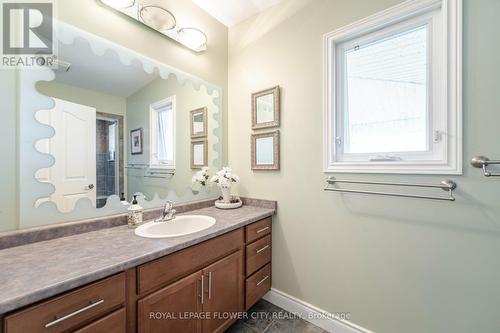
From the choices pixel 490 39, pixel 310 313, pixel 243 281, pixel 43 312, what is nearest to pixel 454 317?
pixel 310 313

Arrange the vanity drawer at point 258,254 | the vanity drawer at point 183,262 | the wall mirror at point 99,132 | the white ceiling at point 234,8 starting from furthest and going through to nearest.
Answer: the white ceiling at point 234,8 → the vanity drawer at point 258,254 → the wall mirror at point 99,132 → the vanity drawer at point 183,262

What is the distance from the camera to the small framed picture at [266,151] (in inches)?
67.8

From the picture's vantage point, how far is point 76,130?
3.83 feet

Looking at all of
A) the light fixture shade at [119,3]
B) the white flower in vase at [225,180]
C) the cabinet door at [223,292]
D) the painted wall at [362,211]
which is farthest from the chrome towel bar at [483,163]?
the light fixture shade at [119,3]

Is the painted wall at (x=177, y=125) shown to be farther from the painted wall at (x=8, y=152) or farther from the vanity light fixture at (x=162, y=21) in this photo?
the painted wall at (x=8, y=152)

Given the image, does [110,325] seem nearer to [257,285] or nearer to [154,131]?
[257,285]

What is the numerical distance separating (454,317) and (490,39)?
140 centimetres

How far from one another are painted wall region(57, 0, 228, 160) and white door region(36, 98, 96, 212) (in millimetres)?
502

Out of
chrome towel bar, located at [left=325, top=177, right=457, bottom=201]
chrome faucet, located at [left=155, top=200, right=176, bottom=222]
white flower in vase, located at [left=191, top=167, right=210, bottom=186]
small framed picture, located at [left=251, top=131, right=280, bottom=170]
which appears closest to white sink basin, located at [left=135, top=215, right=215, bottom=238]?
chrome faucet, located at [left=155, top=200, right=176, bottom=222]

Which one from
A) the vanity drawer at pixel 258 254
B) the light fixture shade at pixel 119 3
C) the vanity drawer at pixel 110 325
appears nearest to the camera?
the vanity drawer at pixel 110 325

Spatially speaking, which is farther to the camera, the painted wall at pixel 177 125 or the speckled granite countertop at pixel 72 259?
the painted wall at pixel 177 125

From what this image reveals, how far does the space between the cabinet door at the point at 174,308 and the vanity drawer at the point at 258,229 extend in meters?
0.46

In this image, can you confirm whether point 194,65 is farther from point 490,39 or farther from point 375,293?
point 375,293

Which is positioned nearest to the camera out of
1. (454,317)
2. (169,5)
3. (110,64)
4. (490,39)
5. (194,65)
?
(490,39)
